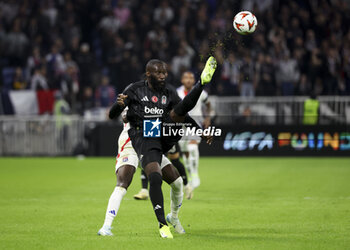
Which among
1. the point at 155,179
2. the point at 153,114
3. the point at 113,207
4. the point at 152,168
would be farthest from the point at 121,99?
the point at 113,207

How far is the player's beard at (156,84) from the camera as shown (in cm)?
773

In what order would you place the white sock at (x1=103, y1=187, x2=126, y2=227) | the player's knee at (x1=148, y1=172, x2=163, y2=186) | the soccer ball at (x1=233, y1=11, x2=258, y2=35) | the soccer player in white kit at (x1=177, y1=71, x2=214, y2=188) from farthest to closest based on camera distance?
the soccer player in white kit at (x1=177, y1=71, x2=214, y2=188) → the soccer ball at (x1=233, y1=11, x2=258, y2=35) → the white sock at (x1=103, y1=187, x2=126, y2=227) → the player's knee at (x1=148, y1=172, x2=163, y2=186)

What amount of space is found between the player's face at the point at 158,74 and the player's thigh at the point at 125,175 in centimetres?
115

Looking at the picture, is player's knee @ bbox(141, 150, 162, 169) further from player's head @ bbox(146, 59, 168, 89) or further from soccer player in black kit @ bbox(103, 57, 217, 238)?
player's head @ bbox(146, 59, 168, 89)

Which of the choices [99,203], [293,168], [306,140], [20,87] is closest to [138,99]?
[99,203]

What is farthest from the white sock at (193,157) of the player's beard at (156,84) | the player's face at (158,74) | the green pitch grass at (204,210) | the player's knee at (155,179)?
the player's knee at (155,179)

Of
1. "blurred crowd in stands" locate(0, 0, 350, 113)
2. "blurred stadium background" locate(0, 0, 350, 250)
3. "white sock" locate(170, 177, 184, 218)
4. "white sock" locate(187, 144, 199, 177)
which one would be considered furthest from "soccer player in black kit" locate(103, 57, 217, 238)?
"blurred crowd in stands" locate(0, 0, 350, 113)

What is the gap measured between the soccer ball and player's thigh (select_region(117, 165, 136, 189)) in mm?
2354

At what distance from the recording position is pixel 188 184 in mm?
12023

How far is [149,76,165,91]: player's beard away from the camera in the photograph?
25.4 feet

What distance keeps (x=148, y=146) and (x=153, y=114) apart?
41cm

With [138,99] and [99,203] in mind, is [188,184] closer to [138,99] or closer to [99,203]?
[99,203]

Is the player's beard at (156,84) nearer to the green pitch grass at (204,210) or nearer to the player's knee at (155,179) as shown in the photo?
the player's knee at (155,179)

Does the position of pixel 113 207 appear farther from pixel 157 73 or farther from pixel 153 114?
pixel 157 73
